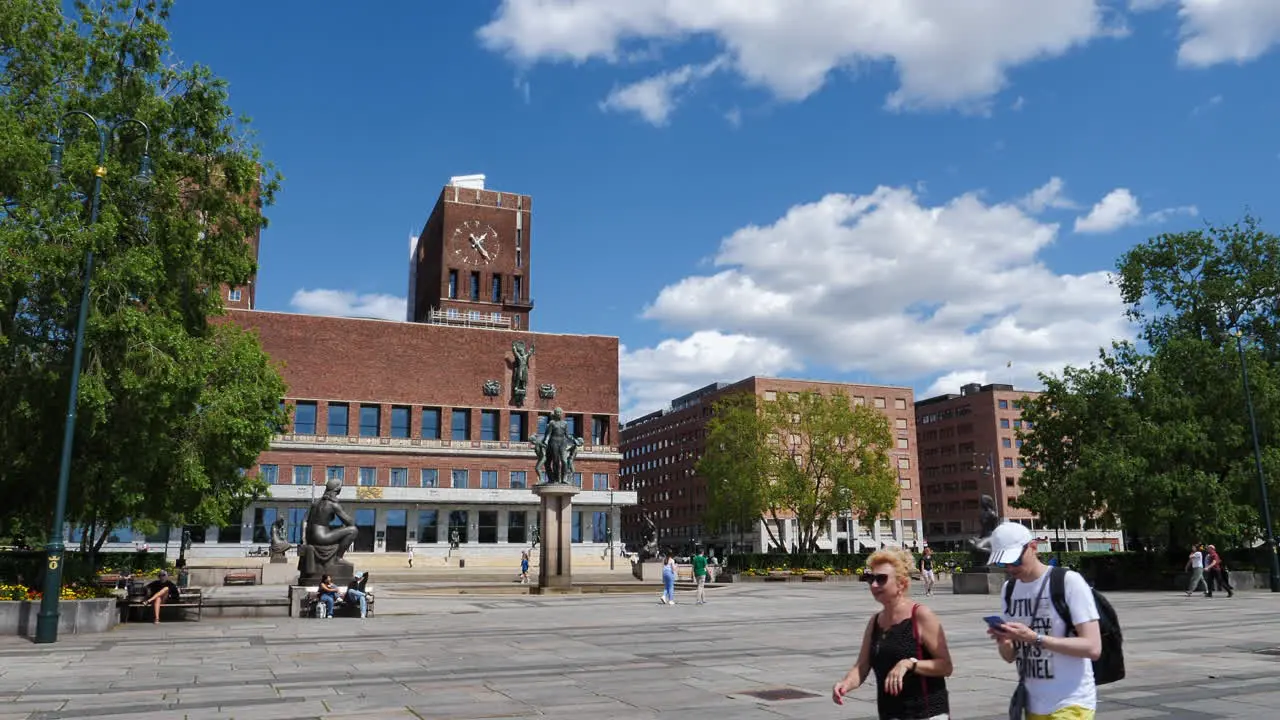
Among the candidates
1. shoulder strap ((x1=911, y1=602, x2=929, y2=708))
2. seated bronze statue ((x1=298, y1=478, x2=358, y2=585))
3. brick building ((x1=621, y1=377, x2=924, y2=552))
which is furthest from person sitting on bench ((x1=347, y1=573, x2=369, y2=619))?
brick building ((x1=621, y1=377, x2=924, y2=552))

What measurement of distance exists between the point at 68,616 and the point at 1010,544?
1978 centimetres

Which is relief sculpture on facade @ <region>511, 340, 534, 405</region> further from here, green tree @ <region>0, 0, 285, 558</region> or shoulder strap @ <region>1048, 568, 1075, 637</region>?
shoulder strap @ <region>1048, 568, 1075, 637</region>

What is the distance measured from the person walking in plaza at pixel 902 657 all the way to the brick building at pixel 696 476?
91244 millimetres

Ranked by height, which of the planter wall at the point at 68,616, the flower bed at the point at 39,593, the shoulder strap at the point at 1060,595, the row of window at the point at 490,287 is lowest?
the planter wall at the point at 68,616

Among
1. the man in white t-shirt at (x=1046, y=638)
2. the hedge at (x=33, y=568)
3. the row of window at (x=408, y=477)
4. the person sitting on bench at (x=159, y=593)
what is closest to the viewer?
the man in white t-shirt at (x=1046, y=638)

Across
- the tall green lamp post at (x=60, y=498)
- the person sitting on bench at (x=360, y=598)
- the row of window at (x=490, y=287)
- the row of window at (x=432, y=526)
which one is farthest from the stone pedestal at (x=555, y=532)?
the row of window at (x=490, y=287)

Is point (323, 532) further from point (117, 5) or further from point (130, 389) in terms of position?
point (117, 5)

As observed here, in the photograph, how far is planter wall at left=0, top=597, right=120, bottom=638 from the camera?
59.1 feet

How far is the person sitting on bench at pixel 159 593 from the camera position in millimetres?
22031

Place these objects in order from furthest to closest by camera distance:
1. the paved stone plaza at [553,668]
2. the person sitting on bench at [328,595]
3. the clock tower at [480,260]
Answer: the clock tower at [480,260]
the person sitting on bench at [328,595]
the paved stone plaza at [553,668]

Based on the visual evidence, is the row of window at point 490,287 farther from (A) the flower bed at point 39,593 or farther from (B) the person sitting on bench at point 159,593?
(A) the flower bed at point 39,593

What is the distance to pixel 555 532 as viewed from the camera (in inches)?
1326

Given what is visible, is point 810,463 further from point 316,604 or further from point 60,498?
point 60,498

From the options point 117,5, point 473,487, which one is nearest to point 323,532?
point 117,5
